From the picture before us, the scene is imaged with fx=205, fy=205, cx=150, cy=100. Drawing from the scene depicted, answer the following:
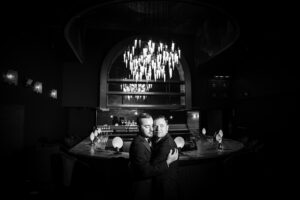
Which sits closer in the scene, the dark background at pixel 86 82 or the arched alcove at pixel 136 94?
the dark background at pixel 86 82

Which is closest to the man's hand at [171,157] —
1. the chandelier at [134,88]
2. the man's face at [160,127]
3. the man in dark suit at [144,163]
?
the man in dark suit at [144,163]

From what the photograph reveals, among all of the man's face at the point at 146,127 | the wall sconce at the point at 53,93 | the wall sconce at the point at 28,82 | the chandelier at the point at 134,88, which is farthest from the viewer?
the chandelier at the point at 134,88

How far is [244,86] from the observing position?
20.3 ft

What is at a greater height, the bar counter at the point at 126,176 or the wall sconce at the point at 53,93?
the wall sconce at the point at 53,93

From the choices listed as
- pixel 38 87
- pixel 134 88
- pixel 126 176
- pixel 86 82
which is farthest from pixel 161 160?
pixel 86 82

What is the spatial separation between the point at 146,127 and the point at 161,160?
0.96 ft

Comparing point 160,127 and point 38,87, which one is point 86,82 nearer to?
point 38,87

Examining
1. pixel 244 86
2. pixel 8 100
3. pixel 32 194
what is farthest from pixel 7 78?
pixel 244 86

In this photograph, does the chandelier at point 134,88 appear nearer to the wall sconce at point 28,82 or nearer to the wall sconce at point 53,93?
the wall sconce at point 53,93

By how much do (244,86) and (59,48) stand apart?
5190 millimetres

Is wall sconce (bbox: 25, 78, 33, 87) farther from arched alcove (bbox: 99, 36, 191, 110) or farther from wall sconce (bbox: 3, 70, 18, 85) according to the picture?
arched alcove (bbox: 99, 36, 191, 110)

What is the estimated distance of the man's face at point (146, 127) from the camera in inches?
67.1

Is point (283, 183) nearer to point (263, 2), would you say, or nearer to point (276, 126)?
point (276, 126)

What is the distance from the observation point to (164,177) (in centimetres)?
172
